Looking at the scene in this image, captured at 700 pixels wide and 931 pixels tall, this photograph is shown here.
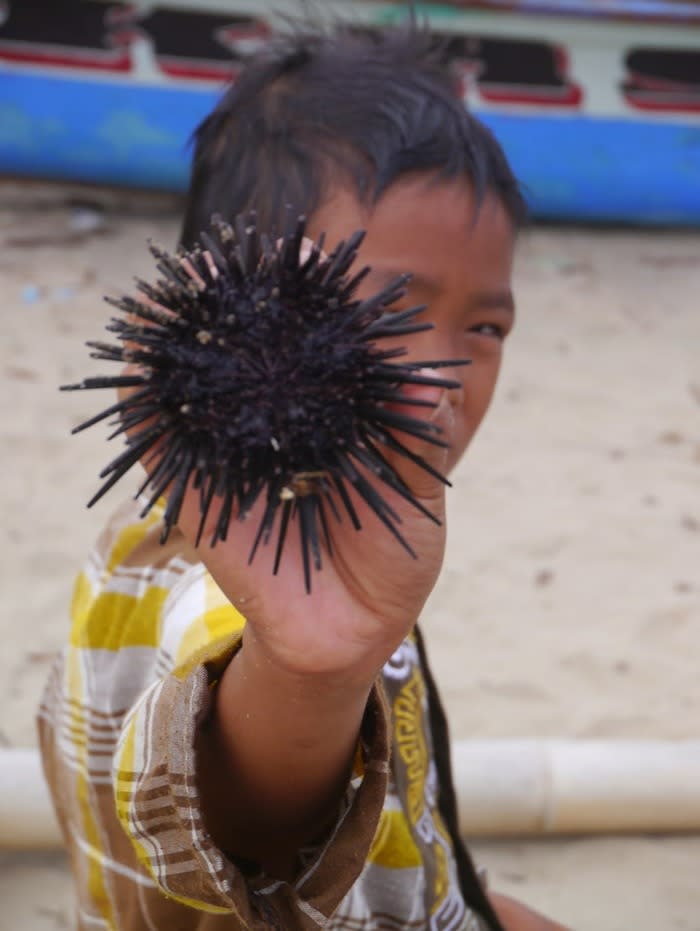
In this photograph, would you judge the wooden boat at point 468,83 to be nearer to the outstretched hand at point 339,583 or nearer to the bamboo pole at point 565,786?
the bamboo pole at point 565,786

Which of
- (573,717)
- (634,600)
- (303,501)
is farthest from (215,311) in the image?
(634,600)

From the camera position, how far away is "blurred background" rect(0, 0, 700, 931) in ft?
7.77

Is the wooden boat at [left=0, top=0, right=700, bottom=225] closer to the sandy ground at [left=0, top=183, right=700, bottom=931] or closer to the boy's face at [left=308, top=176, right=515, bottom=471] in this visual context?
the sandy ground at [left=0, top=183, right=700, bottom=931]

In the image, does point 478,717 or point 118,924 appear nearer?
point 118,924

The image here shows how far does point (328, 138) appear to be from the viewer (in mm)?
1325

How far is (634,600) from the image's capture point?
→ 9.11ft

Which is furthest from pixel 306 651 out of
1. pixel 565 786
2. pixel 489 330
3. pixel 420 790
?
pixel 565 786

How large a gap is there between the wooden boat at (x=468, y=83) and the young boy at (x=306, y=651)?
3131 millimetres

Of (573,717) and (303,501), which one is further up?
(303,501)

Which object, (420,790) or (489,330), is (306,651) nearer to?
(420,790)

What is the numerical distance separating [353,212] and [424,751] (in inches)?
25.5

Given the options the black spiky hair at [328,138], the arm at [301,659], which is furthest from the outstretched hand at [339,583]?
the black spiky hair at [328,138]

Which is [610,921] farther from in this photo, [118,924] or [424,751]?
[118,924]

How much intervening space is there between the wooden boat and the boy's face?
349 cm
